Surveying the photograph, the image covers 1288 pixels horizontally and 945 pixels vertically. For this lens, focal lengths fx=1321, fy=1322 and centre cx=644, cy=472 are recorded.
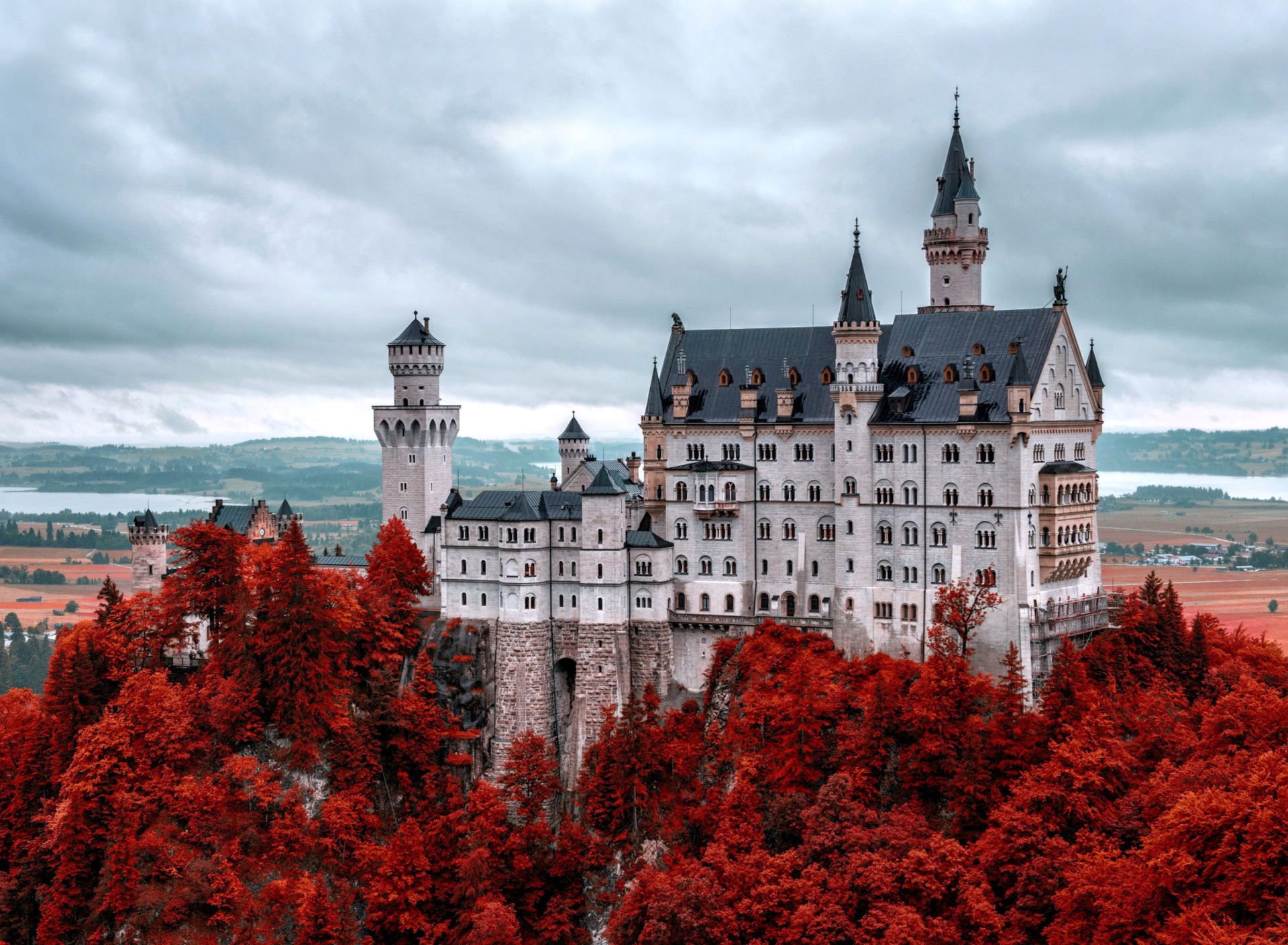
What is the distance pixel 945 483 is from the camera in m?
87.2

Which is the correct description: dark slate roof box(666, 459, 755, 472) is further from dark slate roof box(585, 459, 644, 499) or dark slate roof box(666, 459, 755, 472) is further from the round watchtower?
the round watchtower

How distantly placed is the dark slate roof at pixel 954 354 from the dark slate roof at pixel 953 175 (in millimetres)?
10392

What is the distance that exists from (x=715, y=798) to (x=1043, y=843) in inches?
868

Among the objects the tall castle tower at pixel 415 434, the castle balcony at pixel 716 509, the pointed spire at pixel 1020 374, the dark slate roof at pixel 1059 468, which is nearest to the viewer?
the pointed spire at pixel 1020 374

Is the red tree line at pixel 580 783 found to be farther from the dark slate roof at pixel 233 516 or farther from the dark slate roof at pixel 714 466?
the dark slate roof at pixel 714 466

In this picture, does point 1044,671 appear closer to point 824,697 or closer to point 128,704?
point 824,697

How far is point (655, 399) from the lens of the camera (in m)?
99.6

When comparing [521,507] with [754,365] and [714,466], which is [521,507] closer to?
[714,466]

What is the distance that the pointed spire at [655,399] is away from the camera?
99.2 metres

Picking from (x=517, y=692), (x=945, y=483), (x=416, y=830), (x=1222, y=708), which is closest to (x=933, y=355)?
(x=945, y=483)

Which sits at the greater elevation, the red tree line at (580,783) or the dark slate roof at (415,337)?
the dark slate roof at (415,337)

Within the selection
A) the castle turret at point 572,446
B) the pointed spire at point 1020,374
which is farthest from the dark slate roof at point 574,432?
the pointed spire at point 1020,374

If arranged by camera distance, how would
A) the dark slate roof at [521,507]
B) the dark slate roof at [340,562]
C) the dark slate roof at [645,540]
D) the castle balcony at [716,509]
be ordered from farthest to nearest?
the dark slate roof at [340,562] → the castle balcony at [716,509] → the dark slate roof at [521,507] → the dark slate roof at [645,540]

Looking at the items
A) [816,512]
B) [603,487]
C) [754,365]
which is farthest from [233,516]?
[816,512]
